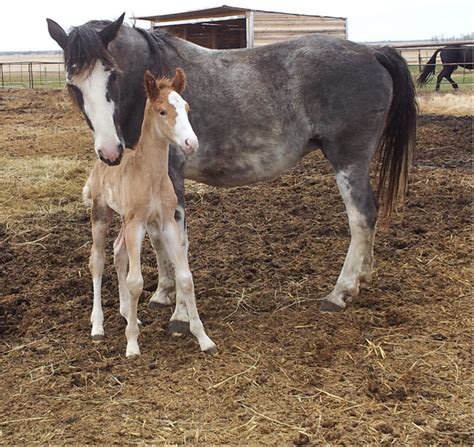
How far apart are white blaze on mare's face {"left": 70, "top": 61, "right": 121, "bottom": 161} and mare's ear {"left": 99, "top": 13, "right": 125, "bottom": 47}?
200 millimetres

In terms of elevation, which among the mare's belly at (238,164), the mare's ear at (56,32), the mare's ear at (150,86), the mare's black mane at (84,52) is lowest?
the mare's belly at (238,164)

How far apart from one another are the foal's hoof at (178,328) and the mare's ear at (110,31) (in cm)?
190

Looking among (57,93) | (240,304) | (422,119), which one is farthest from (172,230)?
(57,93)

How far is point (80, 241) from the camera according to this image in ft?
19.4

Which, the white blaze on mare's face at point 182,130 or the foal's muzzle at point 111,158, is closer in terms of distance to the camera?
the white blaze on mare's face at point 182,130

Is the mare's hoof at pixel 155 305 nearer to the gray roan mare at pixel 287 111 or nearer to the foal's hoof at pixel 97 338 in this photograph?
the gray roan mare at pixel 287 111

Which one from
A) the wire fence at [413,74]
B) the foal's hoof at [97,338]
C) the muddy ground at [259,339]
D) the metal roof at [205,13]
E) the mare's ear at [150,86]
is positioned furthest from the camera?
the wire fence at [413,74]

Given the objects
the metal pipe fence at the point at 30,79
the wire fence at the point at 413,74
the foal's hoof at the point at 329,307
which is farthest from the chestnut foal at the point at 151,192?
the metal pipe fence at the point at 30,79

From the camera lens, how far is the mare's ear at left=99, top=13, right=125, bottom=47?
3.74 m

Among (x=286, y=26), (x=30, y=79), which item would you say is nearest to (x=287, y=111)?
(x=286, y=26)

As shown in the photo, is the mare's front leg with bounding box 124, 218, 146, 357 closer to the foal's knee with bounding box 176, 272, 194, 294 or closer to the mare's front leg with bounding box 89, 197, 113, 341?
the foal's knee with bounding box 176, 272, 194, 294

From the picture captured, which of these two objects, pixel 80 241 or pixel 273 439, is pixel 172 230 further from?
pixel 80 241

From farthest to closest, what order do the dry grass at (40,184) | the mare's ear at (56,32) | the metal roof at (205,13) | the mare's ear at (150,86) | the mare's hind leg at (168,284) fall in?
the metal roof at (205,13)
the dry grass at (40,184)
the mare's hind leg at (168,284)
the mare's ear at (56,32)
the mare's ear at (150,86)

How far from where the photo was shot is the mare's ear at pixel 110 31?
3744 millimetres
